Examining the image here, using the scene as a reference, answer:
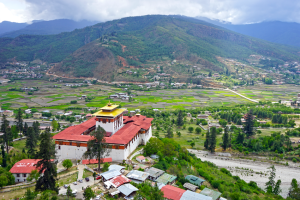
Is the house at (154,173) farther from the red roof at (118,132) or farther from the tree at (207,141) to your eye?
the tree at (207,141)

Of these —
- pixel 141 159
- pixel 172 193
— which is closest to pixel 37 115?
pixel 141 159

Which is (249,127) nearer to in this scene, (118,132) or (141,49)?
(118,132)

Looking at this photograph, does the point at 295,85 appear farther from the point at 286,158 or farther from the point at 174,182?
the point at 174,182

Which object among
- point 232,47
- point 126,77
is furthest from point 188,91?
point 232,47

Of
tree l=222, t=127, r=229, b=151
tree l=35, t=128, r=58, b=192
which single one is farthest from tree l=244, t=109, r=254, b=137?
tree l=35, t=128, r=58, b=192

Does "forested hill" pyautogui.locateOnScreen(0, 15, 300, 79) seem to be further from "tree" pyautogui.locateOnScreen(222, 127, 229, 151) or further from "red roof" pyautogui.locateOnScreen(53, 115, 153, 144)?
"tree" pyautogui.locateOnScreen(222, 127, 229, 151)

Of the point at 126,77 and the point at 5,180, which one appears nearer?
the point at 5,180
